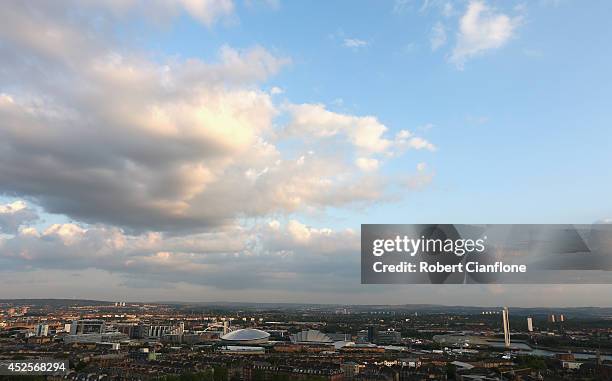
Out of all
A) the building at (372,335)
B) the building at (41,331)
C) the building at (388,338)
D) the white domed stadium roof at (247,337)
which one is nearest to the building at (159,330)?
the white domed stadium roof at (247,337)

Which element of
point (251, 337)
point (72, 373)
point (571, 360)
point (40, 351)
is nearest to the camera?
point (72, 373)

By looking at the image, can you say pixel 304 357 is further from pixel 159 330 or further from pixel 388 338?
pixel 159 330

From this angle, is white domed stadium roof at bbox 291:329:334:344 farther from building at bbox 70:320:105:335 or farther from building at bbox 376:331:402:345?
building at bbox 70:320:105:335

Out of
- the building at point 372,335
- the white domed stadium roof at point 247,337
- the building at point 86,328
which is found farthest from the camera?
the building at point 86,328

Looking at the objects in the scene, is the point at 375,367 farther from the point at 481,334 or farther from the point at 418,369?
the point at 481,334

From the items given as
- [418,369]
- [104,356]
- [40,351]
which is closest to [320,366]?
[418,369]

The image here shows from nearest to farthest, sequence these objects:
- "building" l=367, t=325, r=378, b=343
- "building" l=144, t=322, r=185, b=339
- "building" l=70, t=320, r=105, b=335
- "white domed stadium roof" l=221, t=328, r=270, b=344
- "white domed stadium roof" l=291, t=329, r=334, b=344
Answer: "white domed stadium roof" l=291, t=329, r=334, b=344 → "white domed stadium roof" l=221, t=328, r=270, b=344 → "building" l=367, t=325, r=378, b=343 → "building" l=70, t=320, r=105, b=335 → "building" l=144, t=322, r=185, b=339

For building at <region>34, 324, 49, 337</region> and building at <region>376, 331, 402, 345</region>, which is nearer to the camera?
building at <region>376, 331, 402, 345</region>

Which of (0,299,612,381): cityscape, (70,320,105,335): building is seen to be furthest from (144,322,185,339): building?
(70,320,105,335): building

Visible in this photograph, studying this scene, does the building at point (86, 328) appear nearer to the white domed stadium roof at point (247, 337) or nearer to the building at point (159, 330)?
the building at point (159, 330)

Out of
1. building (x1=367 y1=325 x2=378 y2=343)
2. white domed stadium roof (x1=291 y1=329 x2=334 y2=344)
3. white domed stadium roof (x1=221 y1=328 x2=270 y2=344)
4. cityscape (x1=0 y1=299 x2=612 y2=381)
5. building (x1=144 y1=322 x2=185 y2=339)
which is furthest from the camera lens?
building (x1=144 y1=322 x2=185 y2=339)

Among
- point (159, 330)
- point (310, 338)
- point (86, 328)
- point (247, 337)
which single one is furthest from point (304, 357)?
point (86, 328)
